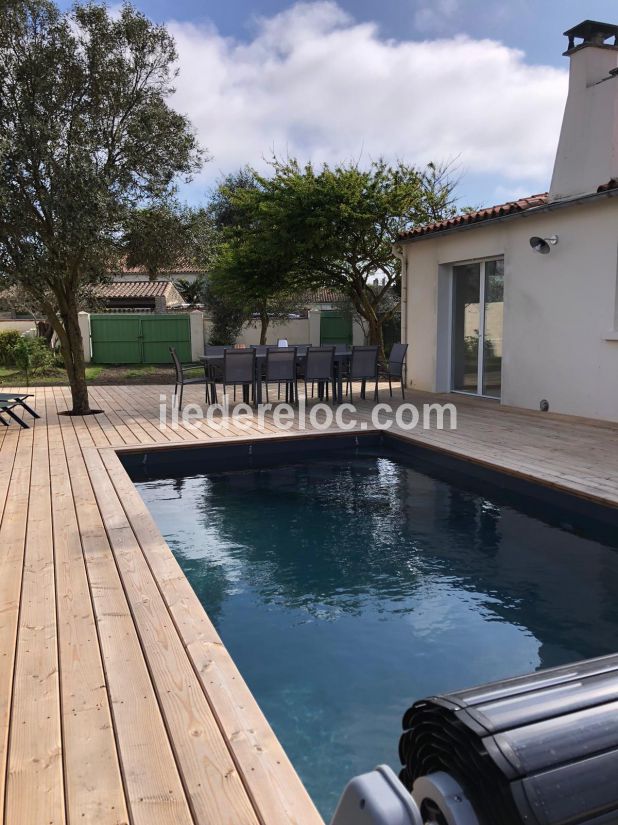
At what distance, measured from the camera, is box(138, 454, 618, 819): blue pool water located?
3.00 m

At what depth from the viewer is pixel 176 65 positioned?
347 inches

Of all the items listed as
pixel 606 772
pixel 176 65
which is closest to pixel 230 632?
pixel 606 772

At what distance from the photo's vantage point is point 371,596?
416cm

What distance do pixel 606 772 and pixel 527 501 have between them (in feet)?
16.3

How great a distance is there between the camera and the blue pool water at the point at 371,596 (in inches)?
118

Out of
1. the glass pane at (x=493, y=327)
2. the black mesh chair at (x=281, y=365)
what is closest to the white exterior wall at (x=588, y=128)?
the glass pane at (x=493, y=327)

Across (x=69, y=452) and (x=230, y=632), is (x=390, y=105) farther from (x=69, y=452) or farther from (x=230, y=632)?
(x=230, y=632)

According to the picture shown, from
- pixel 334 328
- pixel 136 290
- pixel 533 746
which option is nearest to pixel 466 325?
pixel 334 328

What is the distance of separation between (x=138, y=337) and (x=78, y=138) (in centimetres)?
1107

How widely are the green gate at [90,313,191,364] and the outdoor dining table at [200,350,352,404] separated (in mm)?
9054

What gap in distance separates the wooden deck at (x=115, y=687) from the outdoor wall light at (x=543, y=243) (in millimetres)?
4370

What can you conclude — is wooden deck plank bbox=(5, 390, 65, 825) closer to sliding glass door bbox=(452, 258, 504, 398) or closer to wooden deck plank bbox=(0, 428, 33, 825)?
wooden deck plank bbox=(0, 428, 33, 825)

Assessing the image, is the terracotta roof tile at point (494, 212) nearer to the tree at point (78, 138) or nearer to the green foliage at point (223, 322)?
the tree at point (78, 138)

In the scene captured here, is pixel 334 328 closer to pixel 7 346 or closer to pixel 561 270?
pixel 7 346
